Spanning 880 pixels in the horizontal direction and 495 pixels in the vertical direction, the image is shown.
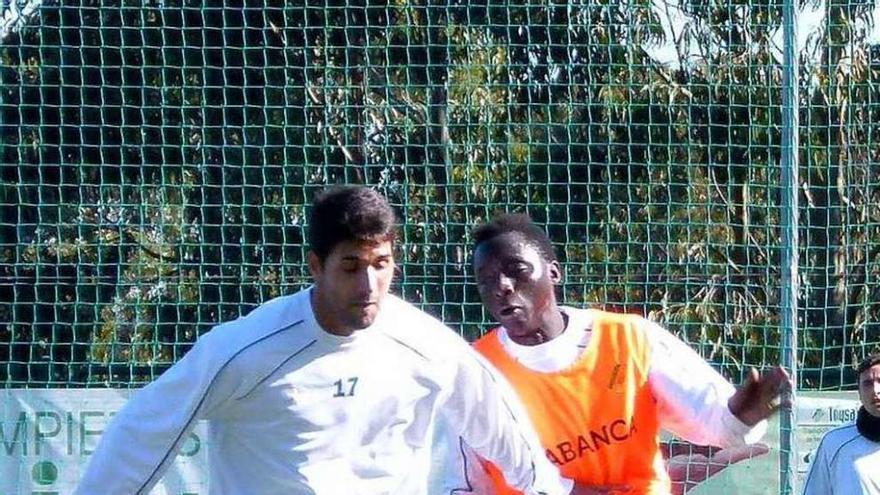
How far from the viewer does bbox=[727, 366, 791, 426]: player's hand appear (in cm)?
421

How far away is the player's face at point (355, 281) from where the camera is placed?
392 cm

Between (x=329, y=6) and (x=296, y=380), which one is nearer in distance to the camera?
(x=296, y=380)

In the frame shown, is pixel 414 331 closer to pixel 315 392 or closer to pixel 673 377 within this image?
pixel 315 392

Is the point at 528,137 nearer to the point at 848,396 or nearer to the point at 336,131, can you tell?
the point at 336,131

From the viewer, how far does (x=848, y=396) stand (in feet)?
24.3

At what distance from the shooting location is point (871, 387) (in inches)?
281

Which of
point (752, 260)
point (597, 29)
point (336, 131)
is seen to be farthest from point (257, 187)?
point (752, 260)

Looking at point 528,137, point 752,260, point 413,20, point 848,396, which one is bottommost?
point 848,396

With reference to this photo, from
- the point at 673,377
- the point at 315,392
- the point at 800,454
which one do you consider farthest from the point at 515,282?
the point at 800,454

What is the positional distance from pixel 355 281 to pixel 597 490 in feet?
3.31

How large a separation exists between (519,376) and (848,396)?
10.3 ft

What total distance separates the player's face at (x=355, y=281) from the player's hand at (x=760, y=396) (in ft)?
3.15

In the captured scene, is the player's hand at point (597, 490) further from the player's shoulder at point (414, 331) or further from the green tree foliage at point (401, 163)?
the green tree foliage at point (401, 163)

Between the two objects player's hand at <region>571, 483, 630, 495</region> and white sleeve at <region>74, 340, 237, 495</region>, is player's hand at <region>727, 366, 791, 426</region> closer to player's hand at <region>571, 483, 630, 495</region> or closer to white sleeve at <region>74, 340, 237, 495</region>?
player's hand at <region>571, 483, 630, 495</region>
